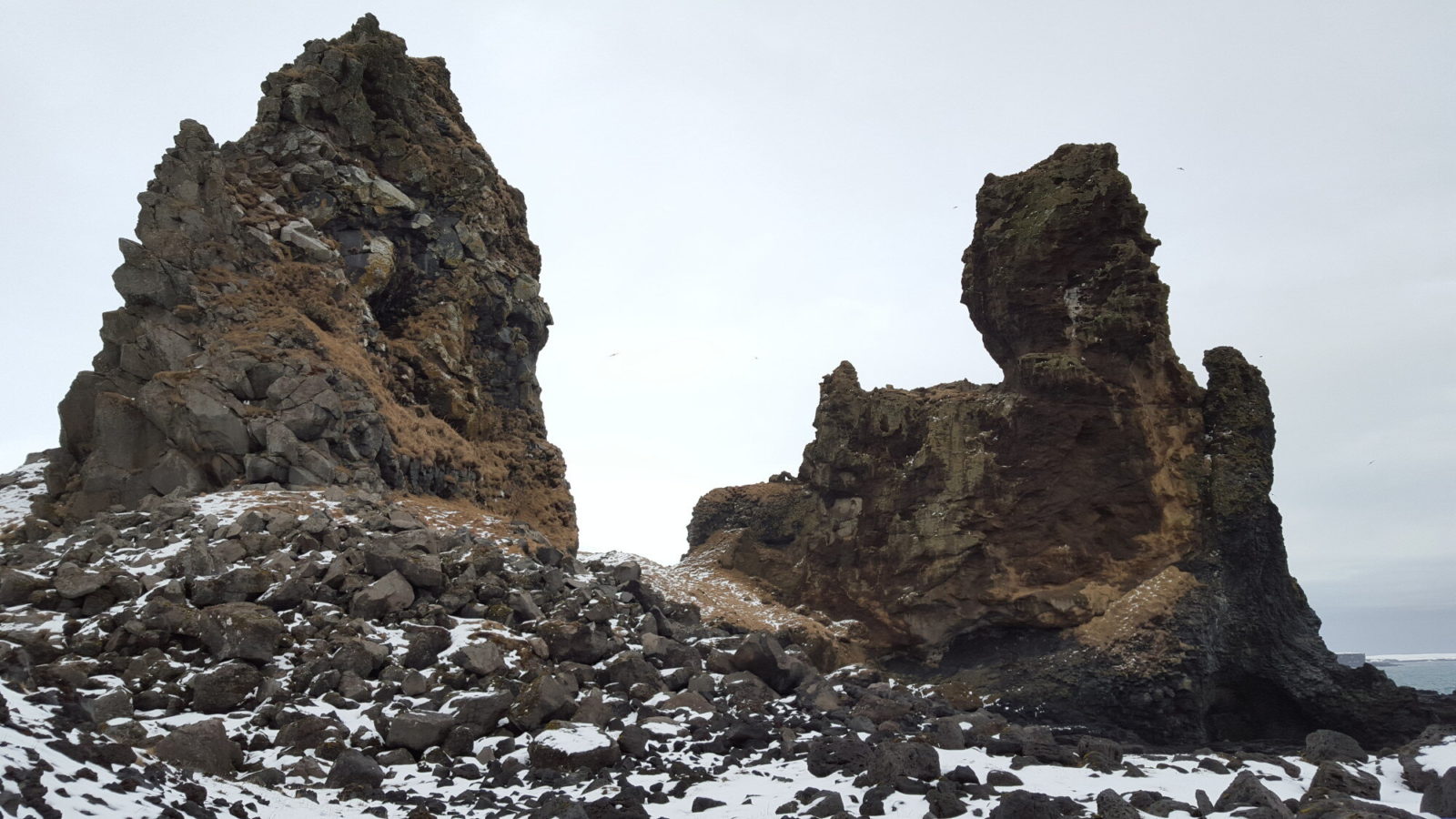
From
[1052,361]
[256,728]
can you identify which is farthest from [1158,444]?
[256,728]

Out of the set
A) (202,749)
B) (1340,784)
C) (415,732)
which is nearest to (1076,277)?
(1340,784)

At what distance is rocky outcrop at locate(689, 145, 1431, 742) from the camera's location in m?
20.0

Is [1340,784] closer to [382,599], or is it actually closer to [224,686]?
[382,599]

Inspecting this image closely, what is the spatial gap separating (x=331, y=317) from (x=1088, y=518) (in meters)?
19.0

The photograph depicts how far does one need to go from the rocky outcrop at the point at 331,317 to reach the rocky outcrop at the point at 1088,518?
33.2ft

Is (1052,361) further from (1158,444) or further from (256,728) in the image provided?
(256,728)

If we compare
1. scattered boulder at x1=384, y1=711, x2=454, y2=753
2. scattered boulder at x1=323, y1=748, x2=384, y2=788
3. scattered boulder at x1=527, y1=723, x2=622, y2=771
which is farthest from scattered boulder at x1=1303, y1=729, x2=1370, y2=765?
scattered boulder at x1=323, y1=748, x2=384, y2=788

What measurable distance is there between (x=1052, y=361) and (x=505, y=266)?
50.8 feet

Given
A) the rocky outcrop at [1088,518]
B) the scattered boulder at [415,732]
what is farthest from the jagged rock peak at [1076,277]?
the scattered boulder at [415,732]

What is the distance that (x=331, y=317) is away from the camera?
65.4 ft

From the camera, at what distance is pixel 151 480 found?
17.0m

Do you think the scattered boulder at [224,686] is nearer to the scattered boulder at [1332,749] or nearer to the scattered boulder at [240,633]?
the scattered boulder at [240,633]

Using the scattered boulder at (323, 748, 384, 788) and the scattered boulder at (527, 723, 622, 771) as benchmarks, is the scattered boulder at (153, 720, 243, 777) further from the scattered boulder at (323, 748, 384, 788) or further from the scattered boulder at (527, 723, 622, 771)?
the scattered boulder at (527, 723, 622, 771)

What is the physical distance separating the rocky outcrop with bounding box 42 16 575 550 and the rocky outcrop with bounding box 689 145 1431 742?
10.1m
